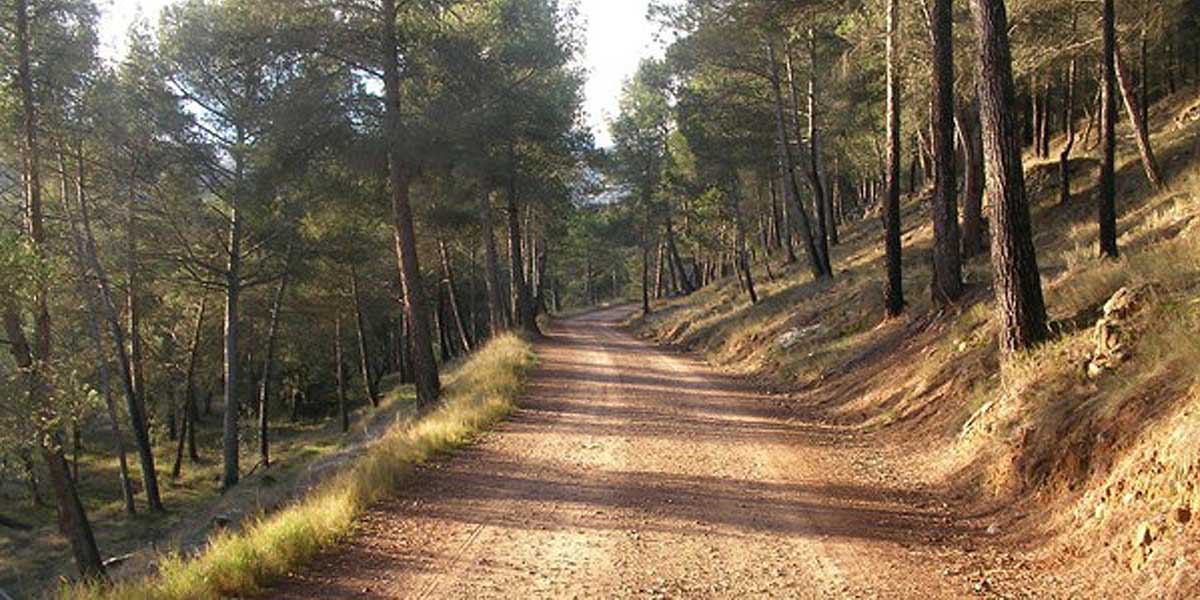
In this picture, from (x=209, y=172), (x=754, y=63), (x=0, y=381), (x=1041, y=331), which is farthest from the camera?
(x=754, y=63)

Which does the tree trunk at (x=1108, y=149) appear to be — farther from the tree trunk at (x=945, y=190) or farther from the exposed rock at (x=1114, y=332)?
the exposed rock at (x=1114, y=332)

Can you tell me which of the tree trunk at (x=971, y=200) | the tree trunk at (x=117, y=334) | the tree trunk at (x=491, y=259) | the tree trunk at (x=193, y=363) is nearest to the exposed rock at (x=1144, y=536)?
the tree trunk at (x=971, y=200)

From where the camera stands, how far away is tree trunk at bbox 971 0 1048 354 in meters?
8.80

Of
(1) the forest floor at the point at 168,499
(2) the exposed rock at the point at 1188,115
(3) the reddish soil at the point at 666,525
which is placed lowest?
(1) the forest floor at the point at 168,499

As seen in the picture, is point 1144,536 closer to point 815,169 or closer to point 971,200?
point 971,200

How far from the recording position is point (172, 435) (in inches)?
1587

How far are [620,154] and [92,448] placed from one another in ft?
90.2

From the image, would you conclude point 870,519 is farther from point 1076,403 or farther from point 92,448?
point 92,448

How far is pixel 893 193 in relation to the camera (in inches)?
615

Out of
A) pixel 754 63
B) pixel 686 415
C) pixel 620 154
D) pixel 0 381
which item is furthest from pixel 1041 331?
pixel 620 154

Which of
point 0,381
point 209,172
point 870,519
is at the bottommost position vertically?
point 870,519

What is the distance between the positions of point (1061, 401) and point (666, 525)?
3.56 m

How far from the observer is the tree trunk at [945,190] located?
42.8 ft

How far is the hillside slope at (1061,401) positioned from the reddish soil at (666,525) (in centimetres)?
38
